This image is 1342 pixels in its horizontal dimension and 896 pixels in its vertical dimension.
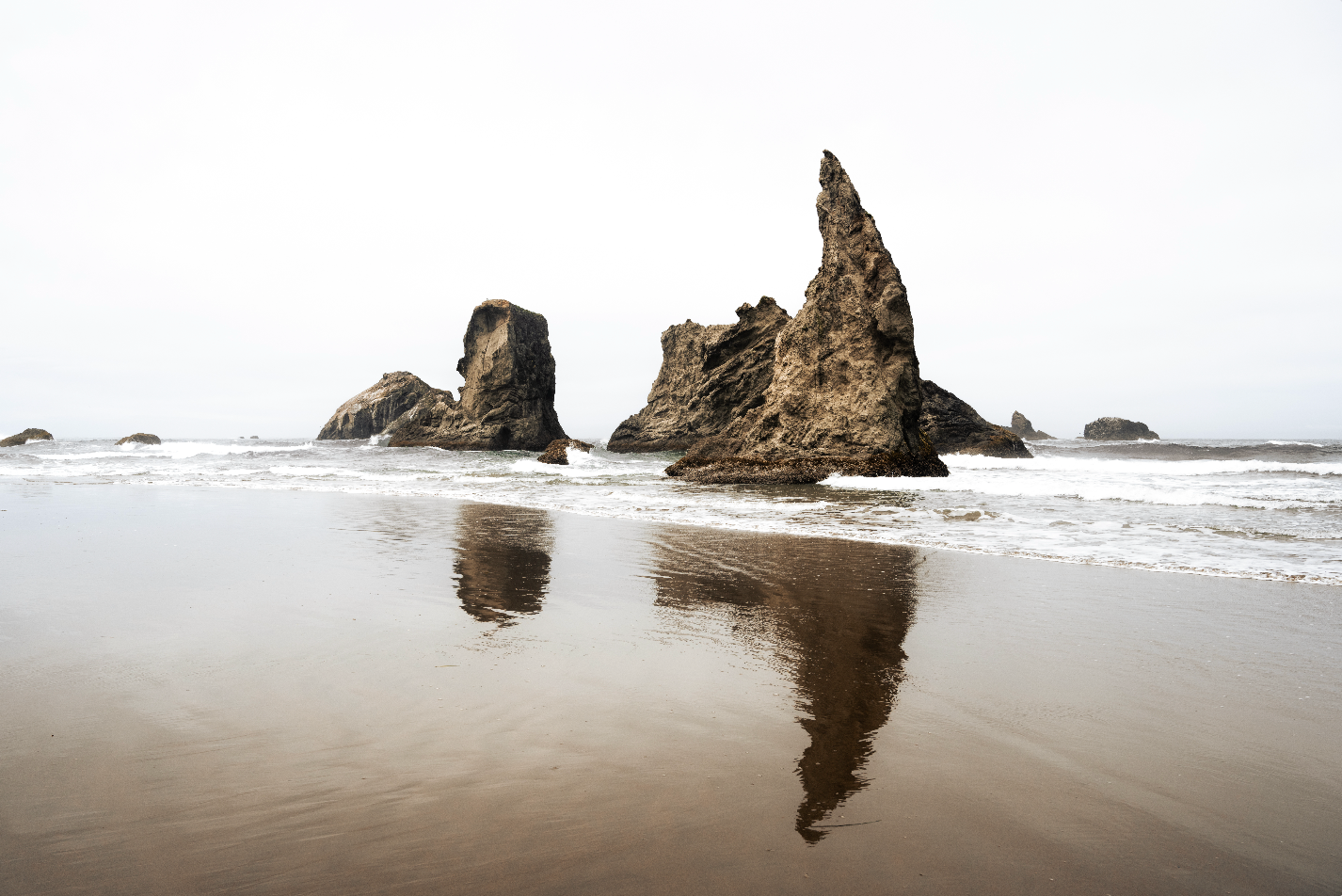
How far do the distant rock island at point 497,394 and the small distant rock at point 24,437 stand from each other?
25.4m

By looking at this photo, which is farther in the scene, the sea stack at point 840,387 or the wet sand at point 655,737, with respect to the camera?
the sea stack at point 840,387

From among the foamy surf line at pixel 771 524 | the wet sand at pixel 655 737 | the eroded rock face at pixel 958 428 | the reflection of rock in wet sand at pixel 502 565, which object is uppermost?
the eroded rock face at pixel 958 428

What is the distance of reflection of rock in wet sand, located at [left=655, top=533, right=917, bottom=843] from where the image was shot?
2.51 metres

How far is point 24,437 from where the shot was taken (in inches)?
1909

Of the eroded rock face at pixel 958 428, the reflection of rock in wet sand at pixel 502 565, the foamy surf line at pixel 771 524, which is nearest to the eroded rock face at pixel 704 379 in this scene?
the eroded rock face at pixel 958 428

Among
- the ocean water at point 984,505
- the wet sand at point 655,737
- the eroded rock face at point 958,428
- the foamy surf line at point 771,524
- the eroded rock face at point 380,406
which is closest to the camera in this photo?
the wet sand at point 655,737

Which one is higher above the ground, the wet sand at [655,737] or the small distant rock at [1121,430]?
the small distant rock at [1121,430]

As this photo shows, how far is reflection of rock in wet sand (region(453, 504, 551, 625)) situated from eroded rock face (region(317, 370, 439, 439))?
2079 inches

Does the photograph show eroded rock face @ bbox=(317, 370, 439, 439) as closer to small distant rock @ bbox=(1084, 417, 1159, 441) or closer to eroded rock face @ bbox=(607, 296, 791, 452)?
eroded rock face @ bbox=(607, 296, 791, 452)

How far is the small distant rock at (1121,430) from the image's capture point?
7275 cm

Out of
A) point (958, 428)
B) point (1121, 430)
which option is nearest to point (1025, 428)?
point (1121, 430)

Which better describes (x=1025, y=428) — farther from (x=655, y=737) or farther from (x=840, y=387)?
(x=655, y=737)

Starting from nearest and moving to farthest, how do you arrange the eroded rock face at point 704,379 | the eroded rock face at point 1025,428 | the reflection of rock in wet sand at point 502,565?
the reflection of rock in wet sand at point 502,565 → the eroded rock face at point 704,379 → the eroded rock face at point 1025,428

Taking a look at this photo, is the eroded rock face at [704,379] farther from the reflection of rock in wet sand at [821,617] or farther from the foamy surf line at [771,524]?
the reflection of rock in wet sand at [821,617]
